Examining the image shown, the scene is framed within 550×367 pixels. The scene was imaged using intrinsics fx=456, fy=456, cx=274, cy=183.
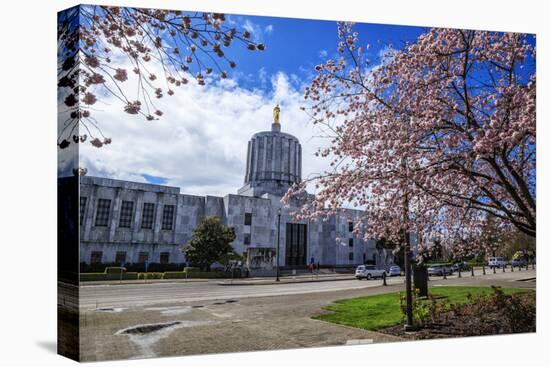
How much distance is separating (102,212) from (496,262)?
32.2 feet

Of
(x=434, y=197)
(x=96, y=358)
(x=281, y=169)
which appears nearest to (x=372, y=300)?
(x=434, y=197)

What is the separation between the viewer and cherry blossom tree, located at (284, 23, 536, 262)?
30.8ft

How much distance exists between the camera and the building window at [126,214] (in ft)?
29.3

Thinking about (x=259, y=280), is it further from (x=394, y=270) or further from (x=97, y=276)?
(x=97, y=276)

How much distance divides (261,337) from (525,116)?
701 centimetres

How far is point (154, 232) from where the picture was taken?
Answer: 32.9ft

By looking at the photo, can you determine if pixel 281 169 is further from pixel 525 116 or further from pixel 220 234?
pixel 525 116

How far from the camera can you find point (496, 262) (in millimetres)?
11977

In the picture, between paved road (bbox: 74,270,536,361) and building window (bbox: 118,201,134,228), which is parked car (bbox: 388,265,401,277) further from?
building window (bbox: 118,201,134,228)

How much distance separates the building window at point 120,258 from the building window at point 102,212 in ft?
2.13

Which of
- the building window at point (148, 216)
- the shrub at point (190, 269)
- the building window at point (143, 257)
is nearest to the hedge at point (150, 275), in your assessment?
the building window at point (143, 257)

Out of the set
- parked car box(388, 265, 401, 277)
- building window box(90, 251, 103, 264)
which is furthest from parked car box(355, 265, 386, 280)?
building window box(90, 251, 103, 264)

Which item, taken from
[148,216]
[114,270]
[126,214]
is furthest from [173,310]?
[126,214]

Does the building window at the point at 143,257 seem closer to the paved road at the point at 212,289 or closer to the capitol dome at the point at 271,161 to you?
the paved road at the point at 212,289
